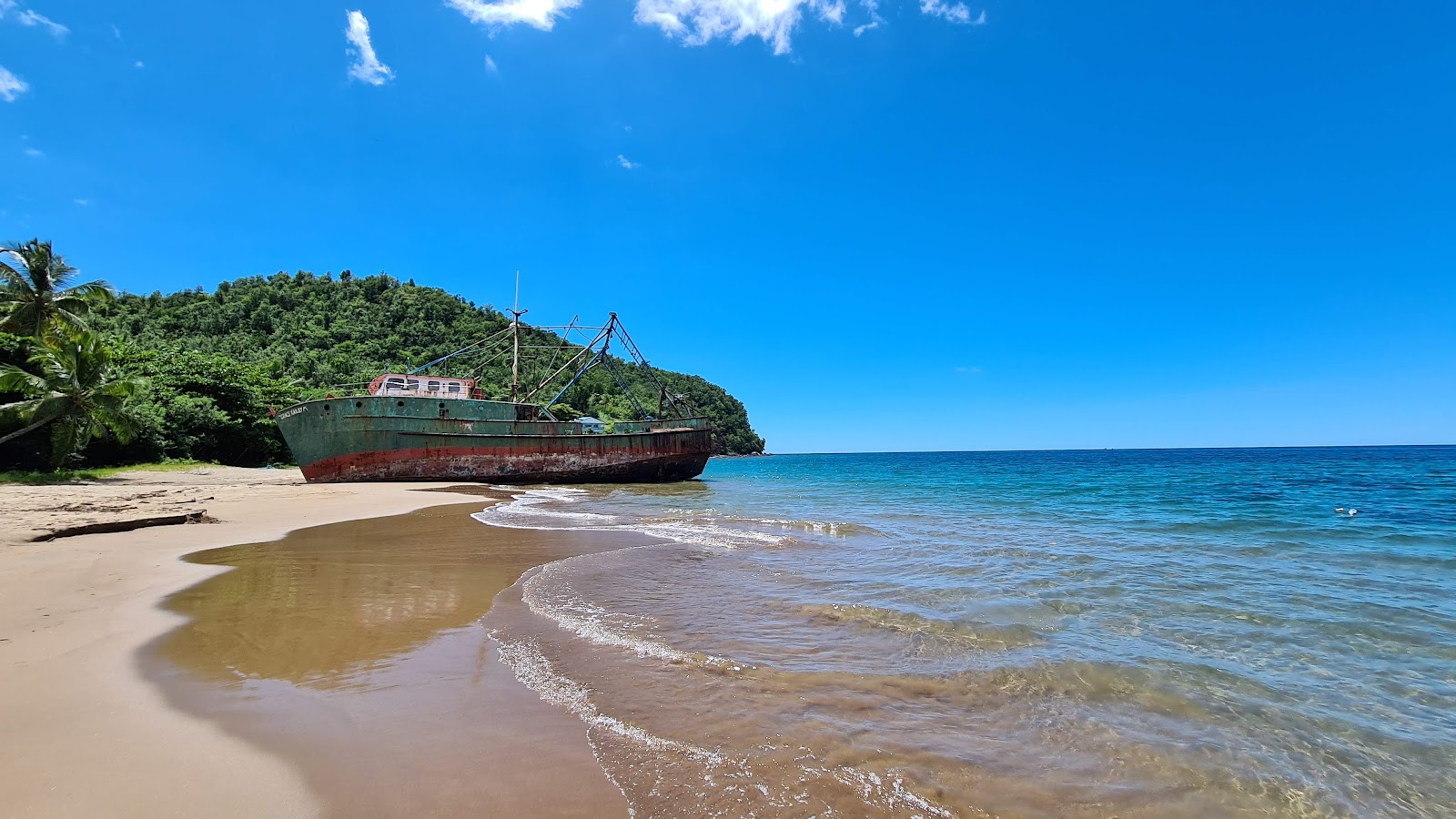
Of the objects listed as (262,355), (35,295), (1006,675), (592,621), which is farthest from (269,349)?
(1006,675)

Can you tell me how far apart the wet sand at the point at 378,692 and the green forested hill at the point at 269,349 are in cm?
2940

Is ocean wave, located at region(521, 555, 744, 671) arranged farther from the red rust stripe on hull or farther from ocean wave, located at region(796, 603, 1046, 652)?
the red rust stripe on hull

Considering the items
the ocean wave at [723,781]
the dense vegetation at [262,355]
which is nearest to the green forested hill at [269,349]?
the dense vegetation at [262,355]

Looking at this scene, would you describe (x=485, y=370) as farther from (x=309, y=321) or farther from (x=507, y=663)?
(x=507, y=663)

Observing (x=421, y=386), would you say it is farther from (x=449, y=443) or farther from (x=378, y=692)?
(x=378, y=692)

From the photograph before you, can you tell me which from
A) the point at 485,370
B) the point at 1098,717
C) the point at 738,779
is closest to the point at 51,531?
the point at 738,779

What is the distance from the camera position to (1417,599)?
23.8 ft

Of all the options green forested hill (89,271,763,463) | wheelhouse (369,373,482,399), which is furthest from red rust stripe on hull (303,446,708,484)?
green forested hill (89,271,763,463)

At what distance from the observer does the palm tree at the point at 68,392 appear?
65.4 ft

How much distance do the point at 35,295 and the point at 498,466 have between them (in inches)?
749

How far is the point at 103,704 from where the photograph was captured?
3.46m

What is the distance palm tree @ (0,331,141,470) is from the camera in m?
19.9

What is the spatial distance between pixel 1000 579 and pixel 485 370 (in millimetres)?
73398

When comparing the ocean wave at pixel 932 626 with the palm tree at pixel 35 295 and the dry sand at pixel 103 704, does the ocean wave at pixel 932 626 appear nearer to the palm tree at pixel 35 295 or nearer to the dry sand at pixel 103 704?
the dry sand at pixel 103 704
